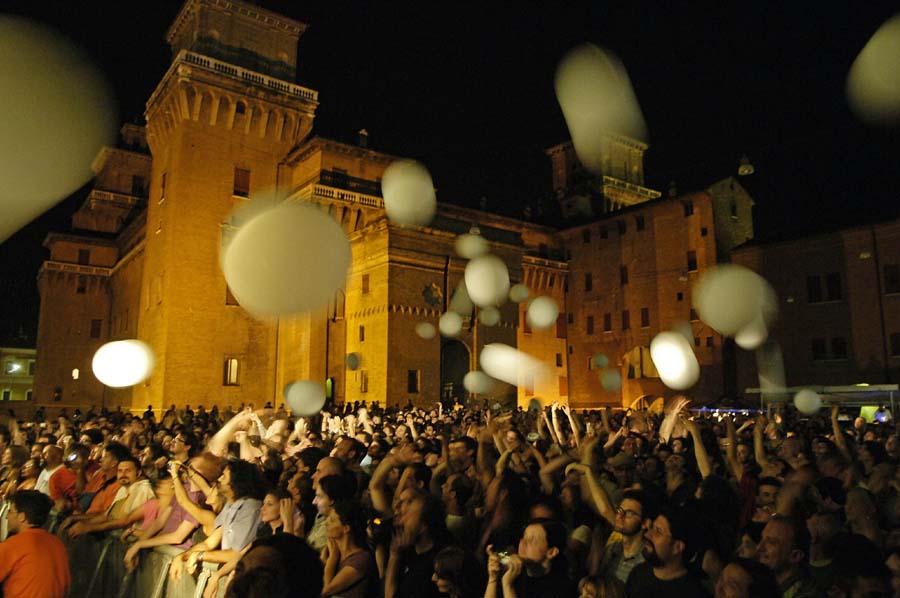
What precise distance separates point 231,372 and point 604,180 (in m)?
37.2

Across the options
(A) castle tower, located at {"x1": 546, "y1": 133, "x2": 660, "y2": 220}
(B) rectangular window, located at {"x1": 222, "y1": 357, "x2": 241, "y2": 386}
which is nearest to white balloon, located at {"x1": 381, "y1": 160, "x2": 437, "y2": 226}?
(B) rectangular window, located at {"x1": 222, "y1": 357, "x2": 241, "y2": 386}

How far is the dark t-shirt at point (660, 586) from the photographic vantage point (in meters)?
3.46

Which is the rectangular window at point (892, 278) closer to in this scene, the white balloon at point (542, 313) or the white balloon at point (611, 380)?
the white balloon at point (611, 380)

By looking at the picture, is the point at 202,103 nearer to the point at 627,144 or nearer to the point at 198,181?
the point at 198,181

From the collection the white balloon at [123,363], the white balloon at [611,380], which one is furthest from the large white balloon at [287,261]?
the white balloon at [611,380]

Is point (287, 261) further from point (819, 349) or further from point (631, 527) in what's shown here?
point (631, 527)

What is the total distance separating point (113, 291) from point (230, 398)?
17.9 metres

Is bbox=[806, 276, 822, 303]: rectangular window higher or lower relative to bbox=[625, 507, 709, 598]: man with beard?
higher

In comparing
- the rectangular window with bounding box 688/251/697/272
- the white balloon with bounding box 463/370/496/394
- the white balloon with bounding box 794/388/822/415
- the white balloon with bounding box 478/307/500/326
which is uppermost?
the rectangular window with bounding box 688/251/697/272

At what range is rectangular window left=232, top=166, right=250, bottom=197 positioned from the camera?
34312 mm

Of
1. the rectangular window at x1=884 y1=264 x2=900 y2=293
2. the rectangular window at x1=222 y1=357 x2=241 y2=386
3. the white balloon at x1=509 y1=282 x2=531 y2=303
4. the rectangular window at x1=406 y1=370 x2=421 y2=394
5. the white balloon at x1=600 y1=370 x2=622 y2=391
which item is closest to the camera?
the rectangular window at x1=406 y1=370 x2=421 y2=394

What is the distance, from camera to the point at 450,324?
32.7 meters

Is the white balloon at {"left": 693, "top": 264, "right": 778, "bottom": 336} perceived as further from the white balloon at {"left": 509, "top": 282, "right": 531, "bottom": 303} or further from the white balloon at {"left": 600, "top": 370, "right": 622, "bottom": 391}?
the white balloon at {"left": 509, "top": 282, "right": 531, "bottom": 303}

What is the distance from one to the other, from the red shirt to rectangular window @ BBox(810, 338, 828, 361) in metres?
35.7
